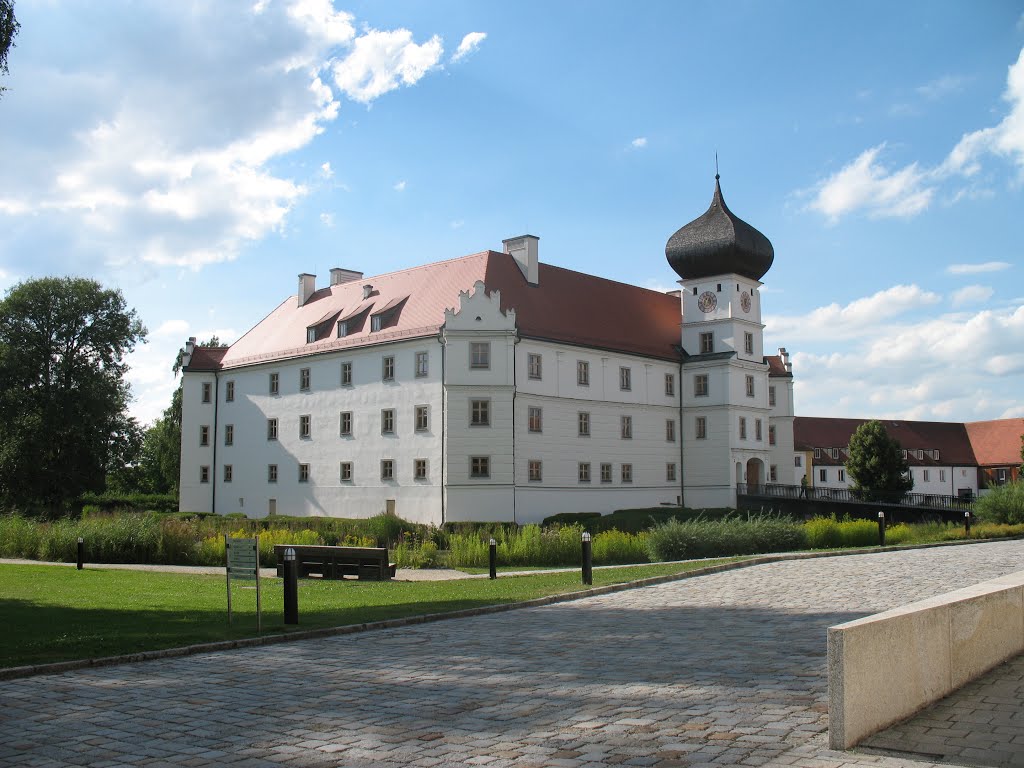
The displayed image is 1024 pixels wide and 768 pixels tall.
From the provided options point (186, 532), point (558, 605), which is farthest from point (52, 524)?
point (558, 605)

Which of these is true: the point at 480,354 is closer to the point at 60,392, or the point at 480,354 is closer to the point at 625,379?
the point at 625,379

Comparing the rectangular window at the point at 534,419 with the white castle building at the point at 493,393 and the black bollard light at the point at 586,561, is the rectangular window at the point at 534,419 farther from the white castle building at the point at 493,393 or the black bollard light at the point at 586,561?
the black bollard light at the point at 586,561

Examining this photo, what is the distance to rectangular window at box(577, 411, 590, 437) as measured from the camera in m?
47.3

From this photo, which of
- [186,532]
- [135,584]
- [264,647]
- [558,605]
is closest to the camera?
[264,647]

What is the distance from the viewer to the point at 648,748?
20.4 feet

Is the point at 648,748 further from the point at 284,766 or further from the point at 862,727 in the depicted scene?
the point at 284,766

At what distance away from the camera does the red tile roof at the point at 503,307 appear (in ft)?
152

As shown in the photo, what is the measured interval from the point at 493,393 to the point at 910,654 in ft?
120

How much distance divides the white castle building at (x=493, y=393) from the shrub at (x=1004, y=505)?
15011 mm

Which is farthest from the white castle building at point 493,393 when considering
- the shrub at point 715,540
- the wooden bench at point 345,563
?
the wooden bench at point 345,563

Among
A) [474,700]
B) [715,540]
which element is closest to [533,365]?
[715,540]

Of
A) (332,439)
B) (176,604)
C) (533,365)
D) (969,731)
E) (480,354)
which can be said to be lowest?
(176,604)

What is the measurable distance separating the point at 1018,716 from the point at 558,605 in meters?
8.61

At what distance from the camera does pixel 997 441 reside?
297ft
